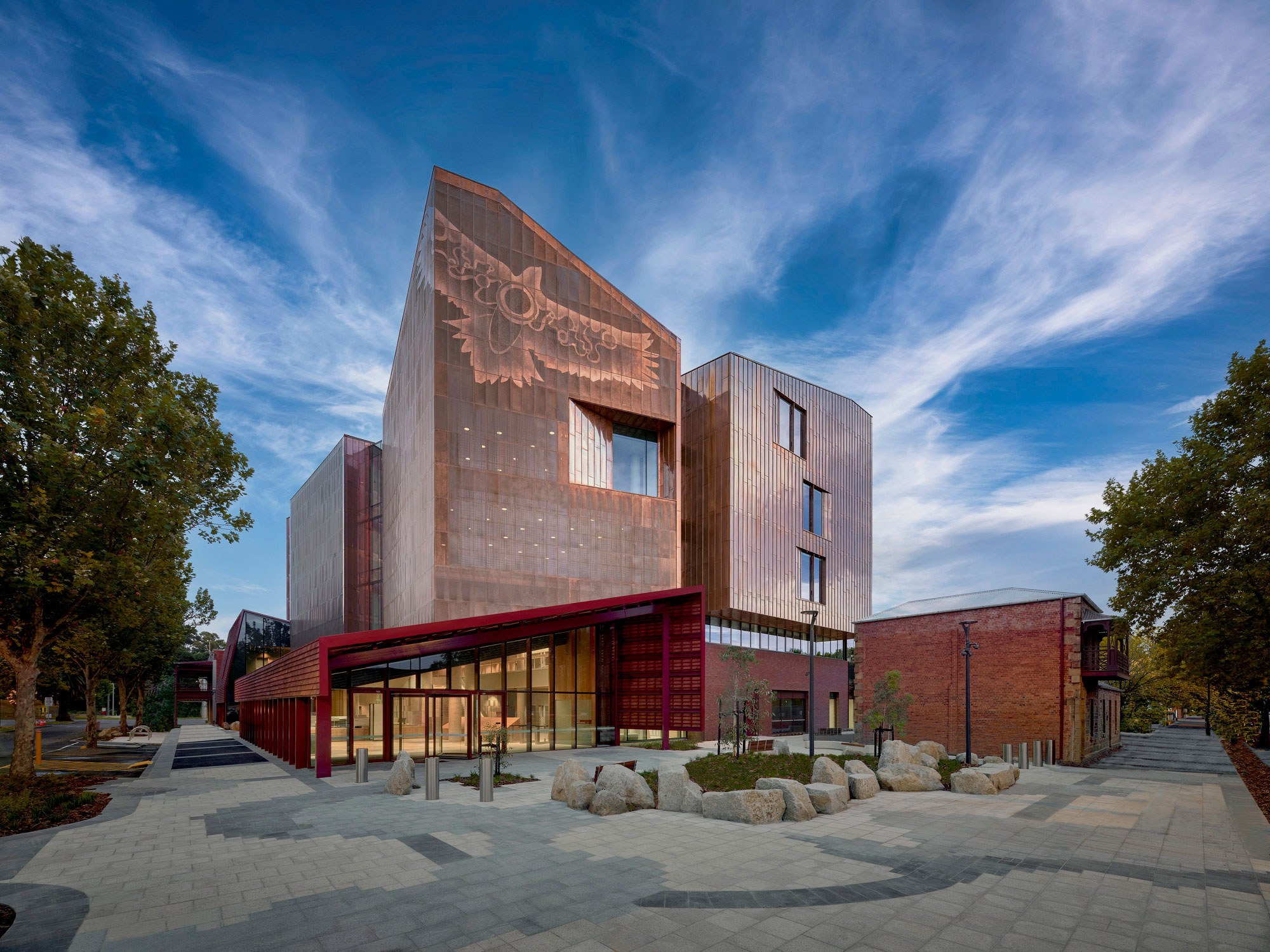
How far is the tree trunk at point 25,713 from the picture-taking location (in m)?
17.2

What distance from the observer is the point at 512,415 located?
3198 cm

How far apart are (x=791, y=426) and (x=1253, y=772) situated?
92.6 ft

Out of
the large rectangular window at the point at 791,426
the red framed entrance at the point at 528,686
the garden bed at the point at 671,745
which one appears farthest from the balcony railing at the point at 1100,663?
the large rectangular window at the point at 791,426

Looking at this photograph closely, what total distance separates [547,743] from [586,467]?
14197mm

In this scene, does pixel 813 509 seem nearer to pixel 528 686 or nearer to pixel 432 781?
pixel 528 686

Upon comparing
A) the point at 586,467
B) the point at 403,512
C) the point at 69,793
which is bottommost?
the point at 69,793

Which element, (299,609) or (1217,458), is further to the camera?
(299,609)

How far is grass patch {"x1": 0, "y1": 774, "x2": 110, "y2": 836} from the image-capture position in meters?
12.8

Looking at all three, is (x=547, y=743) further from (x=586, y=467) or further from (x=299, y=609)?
(x=299, y=609)

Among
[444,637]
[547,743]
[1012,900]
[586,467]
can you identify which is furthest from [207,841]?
[586,467]

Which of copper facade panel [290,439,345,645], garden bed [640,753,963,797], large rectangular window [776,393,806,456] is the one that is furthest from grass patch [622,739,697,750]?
copper facade panel [290,439,345,645]

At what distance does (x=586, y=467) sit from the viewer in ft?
115

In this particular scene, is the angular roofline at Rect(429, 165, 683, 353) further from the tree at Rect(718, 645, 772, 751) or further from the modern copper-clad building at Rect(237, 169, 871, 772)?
the tree at Rect(718, 645, 772, 751)

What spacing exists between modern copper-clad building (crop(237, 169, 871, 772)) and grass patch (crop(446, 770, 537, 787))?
4.43 metres
